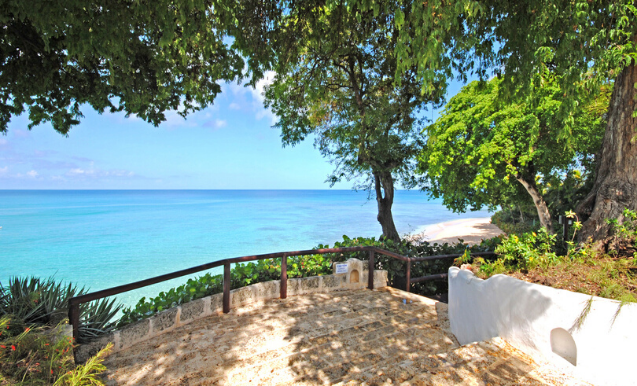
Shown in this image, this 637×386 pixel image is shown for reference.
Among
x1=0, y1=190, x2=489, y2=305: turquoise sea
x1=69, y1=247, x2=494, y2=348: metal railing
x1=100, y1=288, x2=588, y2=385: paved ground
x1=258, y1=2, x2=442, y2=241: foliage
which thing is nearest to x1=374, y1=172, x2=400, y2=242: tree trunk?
x1=258, y1=2, x2=442, y2=241: foliage

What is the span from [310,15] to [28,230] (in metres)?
42.5

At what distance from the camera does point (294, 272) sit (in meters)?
5.80

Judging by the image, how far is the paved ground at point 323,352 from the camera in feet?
8.41

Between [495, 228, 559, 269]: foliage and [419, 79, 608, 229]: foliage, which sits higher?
[419, 79, 608, 229]: foliage

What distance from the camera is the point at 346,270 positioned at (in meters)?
5.90

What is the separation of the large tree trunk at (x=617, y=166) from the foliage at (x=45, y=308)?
659 cm

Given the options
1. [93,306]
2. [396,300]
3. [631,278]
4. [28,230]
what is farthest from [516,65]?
[28,230]

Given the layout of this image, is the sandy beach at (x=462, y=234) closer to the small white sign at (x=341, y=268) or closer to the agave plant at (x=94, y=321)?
the small white sign at (x=341, y=268)

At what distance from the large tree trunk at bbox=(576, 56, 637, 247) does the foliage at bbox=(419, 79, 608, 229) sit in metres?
5.62

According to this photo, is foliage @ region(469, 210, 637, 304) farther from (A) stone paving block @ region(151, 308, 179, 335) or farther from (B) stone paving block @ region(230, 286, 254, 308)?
(A) stone paving block @ region(151, 308, 179, 335)

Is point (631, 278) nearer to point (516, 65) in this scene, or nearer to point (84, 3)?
point (516, 65)

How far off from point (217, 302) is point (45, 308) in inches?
81.1

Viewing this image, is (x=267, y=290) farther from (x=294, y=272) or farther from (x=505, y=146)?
(x=505, y=146)

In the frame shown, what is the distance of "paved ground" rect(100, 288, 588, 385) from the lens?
2.56m
